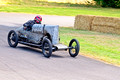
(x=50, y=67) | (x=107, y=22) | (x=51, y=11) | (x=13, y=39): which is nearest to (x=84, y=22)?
(x=107, y=22)

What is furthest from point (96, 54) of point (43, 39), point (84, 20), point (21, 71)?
point (84, 20)

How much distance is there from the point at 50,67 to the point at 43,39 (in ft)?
7.12

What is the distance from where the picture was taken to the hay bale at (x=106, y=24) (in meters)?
21.3

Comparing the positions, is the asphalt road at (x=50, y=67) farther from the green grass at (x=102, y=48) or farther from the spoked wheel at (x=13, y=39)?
the green grass at (x=102, y=48)

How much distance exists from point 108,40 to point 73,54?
5.70 m

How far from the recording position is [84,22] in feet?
76.2

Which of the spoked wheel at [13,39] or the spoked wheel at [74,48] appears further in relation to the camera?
the spoked wheel at [13,39]

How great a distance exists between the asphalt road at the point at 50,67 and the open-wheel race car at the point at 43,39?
252 millimetres

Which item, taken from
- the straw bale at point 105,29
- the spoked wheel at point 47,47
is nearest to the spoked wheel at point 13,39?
the spoked wheel at point 47,47

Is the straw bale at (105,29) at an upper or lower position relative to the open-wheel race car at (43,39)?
lower

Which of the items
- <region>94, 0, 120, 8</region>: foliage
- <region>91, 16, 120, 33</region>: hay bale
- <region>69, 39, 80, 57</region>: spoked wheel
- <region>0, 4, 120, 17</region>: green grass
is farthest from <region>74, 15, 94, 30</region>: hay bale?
<region>94, 0, 120, 8</region>: foliage

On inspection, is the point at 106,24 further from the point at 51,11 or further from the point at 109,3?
the point at 109,3

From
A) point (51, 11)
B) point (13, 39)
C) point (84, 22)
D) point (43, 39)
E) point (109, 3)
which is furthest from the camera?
point (109, 3)

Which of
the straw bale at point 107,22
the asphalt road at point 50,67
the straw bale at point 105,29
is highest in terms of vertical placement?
the straw bale at point 107,22
